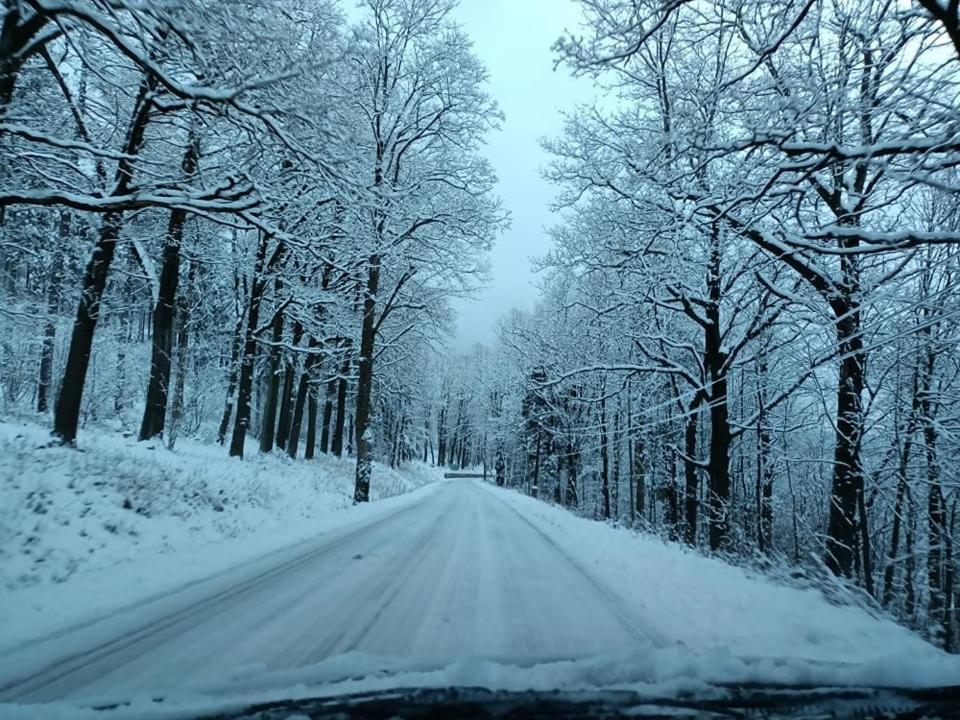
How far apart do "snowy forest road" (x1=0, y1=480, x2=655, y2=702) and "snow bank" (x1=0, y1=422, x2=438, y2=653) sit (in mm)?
637

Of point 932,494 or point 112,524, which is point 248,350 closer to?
point 112,524

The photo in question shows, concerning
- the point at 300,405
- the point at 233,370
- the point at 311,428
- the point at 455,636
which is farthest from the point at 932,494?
the point at 311,428

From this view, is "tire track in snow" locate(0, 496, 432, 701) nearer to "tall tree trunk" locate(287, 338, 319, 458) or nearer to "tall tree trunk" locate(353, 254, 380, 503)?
"tall tree trunk" locate(353, 254, 380, 503)

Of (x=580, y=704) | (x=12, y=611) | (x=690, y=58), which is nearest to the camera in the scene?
(x=580, y=704)

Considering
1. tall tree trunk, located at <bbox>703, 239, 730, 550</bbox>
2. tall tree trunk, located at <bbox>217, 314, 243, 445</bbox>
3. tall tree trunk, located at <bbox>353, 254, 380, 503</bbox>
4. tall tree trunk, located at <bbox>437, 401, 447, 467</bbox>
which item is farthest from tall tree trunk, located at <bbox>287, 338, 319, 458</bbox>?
tall tree trunk, located at <bbox>437, 401, 447, 467</bbox>

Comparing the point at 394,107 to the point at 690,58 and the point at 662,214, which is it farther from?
the point at 662,214

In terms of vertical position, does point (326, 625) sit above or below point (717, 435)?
below

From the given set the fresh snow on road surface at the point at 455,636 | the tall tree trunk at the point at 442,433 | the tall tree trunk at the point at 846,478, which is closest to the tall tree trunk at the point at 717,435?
the tall tree trunk at the point at 846,478

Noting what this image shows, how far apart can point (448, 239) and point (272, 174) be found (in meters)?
8.43

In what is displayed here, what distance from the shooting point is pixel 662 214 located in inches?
376

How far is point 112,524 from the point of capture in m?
6.34

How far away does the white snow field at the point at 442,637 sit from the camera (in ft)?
9.11

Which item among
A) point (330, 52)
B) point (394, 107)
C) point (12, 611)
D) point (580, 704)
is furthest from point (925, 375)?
point (394, 107)

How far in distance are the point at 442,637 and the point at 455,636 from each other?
0.10 metres
